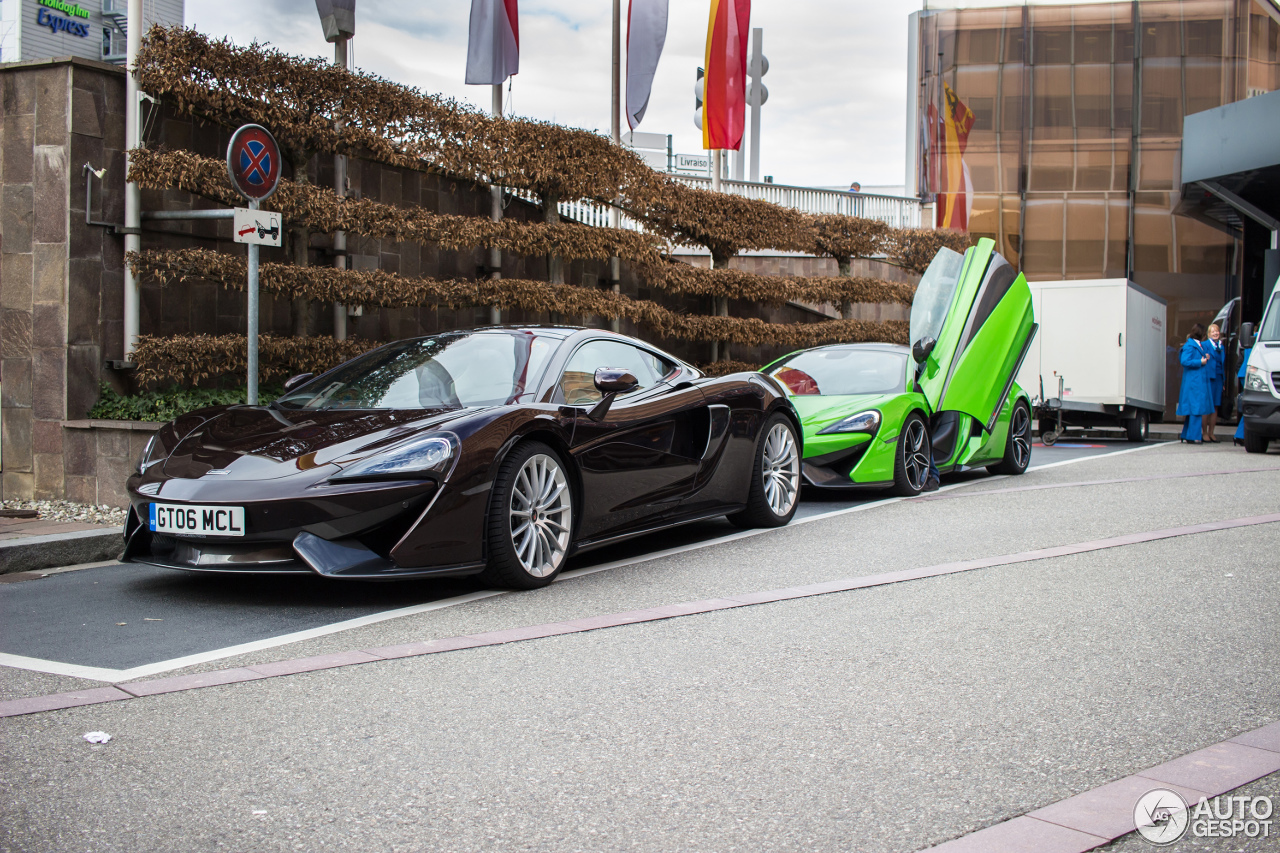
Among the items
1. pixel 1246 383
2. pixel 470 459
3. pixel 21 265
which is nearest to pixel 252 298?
pixel 21 265

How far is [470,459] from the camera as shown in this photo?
492 centimetres

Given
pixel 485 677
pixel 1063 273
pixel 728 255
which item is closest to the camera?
pixel 485 677

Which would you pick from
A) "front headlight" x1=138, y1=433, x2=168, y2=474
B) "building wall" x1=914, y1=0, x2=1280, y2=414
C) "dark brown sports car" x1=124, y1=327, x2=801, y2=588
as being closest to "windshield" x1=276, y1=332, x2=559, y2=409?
"dark brown sports car" x1=124, y1=327, x2=801, y2=588

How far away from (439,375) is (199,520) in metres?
1.53

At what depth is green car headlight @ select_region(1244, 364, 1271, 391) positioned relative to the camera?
47.5 feet

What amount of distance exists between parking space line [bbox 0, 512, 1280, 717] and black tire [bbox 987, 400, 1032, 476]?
4330 millimetres

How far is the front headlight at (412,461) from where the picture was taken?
4734 millimetres

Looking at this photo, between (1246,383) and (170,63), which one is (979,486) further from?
(170,63)

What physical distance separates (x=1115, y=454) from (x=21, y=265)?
12278 mm

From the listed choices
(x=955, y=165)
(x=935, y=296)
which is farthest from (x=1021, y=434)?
(x=955, y=165)

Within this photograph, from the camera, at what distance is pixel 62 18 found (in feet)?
152

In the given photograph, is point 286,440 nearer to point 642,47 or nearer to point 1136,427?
point 642,47

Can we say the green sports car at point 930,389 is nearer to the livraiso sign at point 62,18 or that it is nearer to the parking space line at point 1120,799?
the parking space line at point 1120,799

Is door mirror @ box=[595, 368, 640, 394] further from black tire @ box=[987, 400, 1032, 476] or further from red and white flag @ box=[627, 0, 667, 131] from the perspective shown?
red and white flag @ box=[627, 0, 667, 131]
